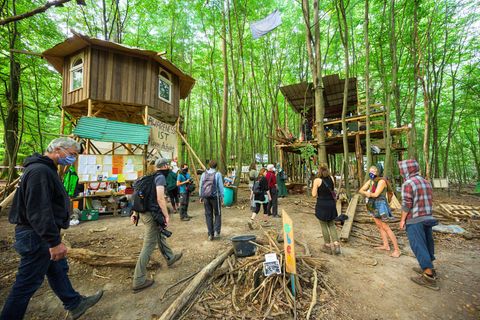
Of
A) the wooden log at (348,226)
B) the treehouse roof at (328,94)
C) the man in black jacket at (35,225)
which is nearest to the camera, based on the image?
the man in black jacket at (35,225)

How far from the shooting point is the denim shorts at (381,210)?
4.08 metres

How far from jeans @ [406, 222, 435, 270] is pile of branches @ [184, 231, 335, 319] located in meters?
1.50

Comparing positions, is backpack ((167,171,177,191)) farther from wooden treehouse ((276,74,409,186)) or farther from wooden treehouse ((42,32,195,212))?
wooden treehouse ((276,74,409,186))

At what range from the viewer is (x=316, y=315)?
94.7 inches

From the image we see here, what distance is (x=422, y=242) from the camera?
3.12m

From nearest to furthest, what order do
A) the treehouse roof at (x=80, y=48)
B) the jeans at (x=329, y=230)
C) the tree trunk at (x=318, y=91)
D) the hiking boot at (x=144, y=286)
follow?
the hiking boot at (x=144, y=286), the jeans at (x=329, y=230), the tree trunk at (x=318, y=91), the treehouse roof at (x=80, y=48)

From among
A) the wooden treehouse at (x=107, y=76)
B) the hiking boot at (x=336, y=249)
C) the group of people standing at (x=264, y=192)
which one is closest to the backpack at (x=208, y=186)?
the group of people standing at (x=264, y=192)

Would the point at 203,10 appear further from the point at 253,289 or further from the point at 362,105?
the point at 253,289

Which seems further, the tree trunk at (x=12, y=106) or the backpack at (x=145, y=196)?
the tree trunk at (x=12, y=106)

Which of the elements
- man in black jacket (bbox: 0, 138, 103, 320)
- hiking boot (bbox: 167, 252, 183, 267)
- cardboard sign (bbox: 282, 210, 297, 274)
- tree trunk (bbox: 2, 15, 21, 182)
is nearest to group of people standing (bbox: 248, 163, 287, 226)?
hiking boot (bbox: 167, 252, 183, 267)

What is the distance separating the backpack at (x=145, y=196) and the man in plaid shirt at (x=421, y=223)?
4.03 meters

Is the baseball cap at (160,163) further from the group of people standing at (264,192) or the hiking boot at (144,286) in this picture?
the group of people standing at (264,192)

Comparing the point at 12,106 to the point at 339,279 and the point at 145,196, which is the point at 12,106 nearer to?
the point at 145,196

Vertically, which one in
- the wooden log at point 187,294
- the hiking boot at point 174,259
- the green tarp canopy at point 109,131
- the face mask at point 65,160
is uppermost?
the green tarp canopy at point 109,131
